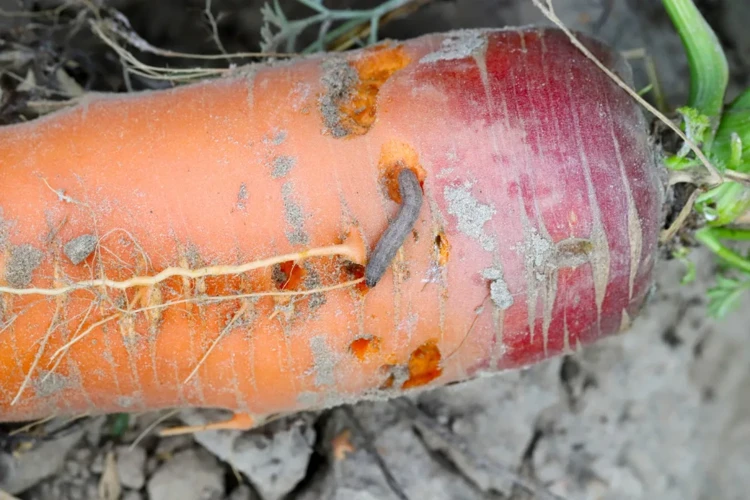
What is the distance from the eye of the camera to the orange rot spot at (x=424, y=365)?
4.53 ft

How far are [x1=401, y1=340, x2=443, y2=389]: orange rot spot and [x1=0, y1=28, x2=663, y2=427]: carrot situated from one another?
0.03m

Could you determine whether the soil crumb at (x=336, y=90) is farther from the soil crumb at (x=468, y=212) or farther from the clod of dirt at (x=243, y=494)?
the clod of dirt at (x=243, y=494)

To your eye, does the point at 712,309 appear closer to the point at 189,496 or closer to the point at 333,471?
the point at 333,471

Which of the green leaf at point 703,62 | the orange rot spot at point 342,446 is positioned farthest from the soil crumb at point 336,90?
the orange rot spot at point 342,446

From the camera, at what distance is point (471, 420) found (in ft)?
5.98

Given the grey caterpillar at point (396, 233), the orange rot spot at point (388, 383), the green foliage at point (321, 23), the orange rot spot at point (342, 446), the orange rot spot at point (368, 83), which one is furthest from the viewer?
the orange rot spot at point (342, 446)

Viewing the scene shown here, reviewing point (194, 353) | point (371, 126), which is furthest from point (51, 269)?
point (371, 126)

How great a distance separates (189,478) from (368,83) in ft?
3.58

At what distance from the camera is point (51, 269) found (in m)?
1.26

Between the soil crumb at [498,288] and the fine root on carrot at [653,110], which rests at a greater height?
the fine root on carrot at [653,110]

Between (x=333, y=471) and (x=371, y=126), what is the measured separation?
0.92m

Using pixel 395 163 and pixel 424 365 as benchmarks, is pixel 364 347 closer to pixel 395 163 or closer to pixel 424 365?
pixel 424 365

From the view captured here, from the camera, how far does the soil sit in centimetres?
165

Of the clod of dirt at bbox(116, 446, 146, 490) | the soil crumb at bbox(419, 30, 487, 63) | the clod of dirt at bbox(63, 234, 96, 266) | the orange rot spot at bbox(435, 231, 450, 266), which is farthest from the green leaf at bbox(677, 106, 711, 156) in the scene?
the clod of dirt at bbox(116, 446, 146, 490)
